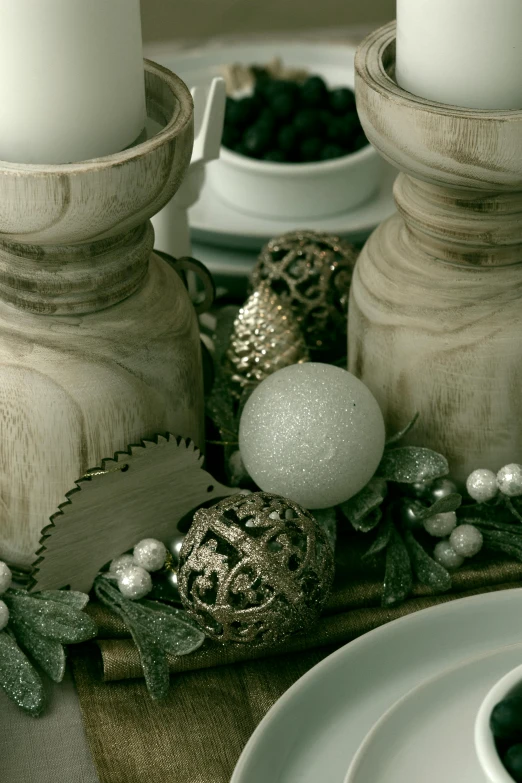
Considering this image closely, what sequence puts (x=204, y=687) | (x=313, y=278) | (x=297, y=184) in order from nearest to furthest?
(x=204, y=687) → (x=313, y=278) → (x=297, y=184)

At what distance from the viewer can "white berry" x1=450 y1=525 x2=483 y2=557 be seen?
412 millimetres

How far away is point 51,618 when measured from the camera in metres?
0.38

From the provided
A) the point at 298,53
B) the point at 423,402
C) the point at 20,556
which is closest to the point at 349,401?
the point at 423,402

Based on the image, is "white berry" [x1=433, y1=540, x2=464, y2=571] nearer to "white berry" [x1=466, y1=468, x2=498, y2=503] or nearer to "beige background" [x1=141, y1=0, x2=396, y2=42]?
"white berry" [x1=466, y1=468, x2=498, y2=503]

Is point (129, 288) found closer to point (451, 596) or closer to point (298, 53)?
point (451, 596)

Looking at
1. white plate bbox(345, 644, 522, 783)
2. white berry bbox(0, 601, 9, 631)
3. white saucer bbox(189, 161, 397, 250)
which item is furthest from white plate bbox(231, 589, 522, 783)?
white saucer bbox(189, 161, 397, 250)

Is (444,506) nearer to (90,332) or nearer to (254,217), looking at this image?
(90,332)

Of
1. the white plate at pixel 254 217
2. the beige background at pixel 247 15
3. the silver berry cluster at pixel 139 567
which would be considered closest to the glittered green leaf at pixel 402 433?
the silver berry cluster at pixel 139 567

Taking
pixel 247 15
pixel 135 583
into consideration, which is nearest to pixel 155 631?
pixel 135 583

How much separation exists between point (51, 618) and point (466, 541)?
167 millimetres

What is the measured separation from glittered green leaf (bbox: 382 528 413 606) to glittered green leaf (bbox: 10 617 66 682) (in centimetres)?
13

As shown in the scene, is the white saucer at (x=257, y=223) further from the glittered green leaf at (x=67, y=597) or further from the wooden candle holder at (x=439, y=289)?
the glittered green leaf at (x=67, y=597)

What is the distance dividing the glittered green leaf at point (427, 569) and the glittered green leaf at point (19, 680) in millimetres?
153

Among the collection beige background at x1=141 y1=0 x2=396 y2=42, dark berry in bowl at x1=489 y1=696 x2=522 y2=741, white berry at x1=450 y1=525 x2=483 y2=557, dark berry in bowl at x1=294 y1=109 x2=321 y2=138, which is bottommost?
beige background at x1=141 y1=0 x2=396 y2=42
